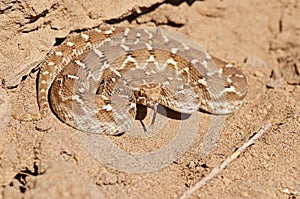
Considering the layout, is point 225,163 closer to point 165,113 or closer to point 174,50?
point 165,113

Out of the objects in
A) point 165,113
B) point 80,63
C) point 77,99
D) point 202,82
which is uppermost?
point 80,63

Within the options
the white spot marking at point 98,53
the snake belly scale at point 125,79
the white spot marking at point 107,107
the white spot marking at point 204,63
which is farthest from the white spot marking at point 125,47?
the white spot marking at point 107,107

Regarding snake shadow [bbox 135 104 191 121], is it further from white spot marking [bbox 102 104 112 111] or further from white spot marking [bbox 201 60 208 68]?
white spot marking [bbox 201 60 208 68]

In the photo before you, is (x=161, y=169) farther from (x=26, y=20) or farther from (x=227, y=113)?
(x=26, y=20)

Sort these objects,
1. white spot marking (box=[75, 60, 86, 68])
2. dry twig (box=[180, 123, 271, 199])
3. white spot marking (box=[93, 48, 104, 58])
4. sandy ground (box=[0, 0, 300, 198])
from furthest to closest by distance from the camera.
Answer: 1. white spot marking (box=[93, 48, 104, 58])
2. white spot marking (box=[75, 60, 86, 68])
3. dry twig (box=[180, 123, 271, 199])
4. sandy ground (box=[0, 0, 300, 198])

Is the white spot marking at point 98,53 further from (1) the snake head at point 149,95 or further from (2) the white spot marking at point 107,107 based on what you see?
(2) the white spot marking at point 107,107

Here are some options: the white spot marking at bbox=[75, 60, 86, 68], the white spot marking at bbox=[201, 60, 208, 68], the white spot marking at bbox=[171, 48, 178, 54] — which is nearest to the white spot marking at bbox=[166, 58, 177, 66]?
Answer: the white spot marking at bbox=[171, 48, 178, 54]

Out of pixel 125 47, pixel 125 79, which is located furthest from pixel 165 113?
pixel 125 47
